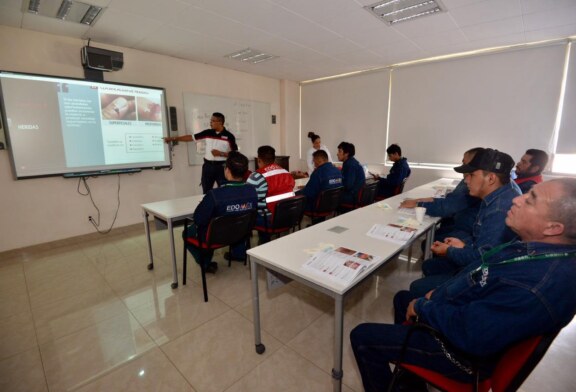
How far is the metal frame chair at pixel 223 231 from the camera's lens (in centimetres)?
227

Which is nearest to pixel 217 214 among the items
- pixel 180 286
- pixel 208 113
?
pixel 180 286

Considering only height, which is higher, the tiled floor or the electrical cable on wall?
the electrical cable on wall

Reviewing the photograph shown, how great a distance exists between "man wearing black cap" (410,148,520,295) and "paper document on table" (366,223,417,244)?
0.20 m

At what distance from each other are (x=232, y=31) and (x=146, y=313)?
11.2 feet

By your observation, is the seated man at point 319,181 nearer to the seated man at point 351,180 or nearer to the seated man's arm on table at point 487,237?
the seated man at point 351,180

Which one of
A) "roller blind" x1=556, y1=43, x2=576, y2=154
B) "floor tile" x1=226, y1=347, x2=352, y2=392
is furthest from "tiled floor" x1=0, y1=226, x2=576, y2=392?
"roller blind" x1=556, y1=43, x2=576, y2=154

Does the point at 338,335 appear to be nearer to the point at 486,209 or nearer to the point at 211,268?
the point at 486,209

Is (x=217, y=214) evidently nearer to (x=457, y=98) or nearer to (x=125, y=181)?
(x=125, y=181)

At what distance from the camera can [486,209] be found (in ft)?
5.42

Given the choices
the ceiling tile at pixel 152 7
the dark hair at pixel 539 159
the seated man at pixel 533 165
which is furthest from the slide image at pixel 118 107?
the dark hair at pixel 539 159

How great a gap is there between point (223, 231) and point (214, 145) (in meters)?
2.65

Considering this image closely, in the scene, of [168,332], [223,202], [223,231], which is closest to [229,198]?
[223,202]

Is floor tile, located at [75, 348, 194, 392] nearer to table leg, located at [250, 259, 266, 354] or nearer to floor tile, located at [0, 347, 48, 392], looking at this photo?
floor tile, located at [0, 347, 48, 392]

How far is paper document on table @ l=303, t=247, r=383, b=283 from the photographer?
1.38m
